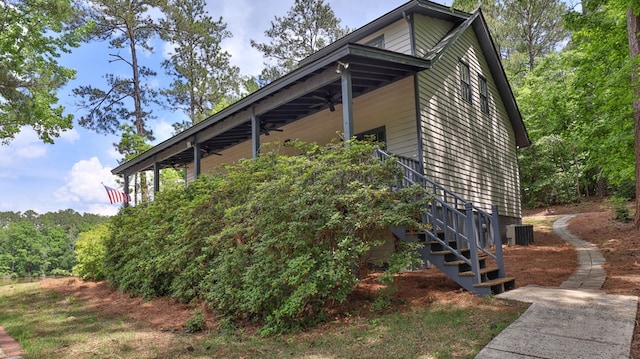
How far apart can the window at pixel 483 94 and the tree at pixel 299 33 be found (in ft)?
48.2

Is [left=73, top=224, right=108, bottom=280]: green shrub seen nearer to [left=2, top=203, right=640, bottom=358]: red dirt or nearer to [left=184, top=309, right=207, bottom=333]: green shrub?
[left=2, top=203, right=640, bottom=358]: red dirt

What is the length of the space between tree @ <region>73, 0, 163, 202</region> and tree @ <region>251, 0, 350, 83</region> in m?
7.22

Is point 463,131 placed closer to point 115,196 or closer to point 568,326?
point 568,326

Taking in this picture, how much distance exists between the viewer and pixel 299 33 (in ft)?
85.0

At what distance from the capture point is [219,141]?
13664 millimetres

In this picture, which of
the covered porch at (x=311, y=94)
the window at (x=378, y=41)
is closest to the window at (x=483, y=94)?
the window at (x=378, y=41)

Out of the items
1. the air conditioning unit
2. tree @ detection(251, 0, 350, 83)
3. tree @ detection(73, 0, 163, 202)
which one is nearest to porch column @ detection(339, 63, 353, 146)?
the air conditioning unit

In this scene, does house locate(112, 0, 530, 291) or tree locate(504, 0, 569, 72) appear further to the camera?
tree locate(504, 0, 569, 72)

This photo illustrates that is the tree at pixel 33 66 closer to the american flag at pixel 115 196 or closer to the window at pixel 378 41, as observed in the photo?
the american flag at pixel 115 196

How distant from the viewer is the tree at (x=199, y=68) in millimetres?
25438

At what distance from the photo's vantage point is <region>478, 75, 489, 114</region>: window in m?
12.5

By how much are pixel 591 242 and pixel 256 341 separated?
1020 centimetres

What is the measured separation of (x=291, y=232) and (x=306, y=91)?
3.98 metres

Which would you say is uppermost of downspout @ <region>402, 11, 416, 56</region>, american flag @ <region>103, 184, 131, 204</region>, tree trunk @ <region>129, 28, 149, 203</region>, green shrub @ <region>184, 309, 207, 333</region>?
tree trunk @ <region>129, 28, 149, 203</region>
